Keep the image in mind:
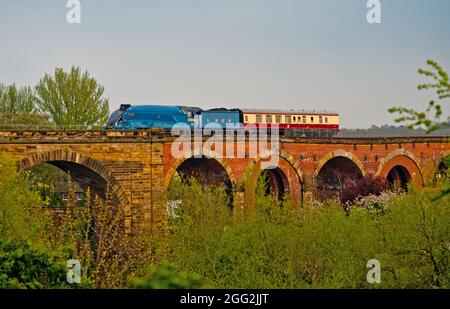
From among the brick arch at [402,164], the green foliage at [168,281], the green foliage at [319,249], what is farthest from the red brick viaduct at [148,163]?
the green foliage at [168,281]

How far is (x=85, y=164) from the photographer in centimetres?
3784

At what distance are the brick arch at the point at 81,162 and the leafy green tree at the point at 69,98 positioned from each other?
70.5ft

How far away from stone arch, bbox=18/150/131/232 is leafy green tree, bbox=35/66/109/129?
21496mm

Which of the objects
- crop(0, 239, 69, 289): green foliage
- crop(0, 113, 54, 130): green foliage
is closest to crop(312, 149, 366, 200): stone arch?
crop(0, 113, 54, 130): green foliage

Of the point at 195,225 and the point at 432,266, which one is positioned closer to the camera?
the point at 432,266

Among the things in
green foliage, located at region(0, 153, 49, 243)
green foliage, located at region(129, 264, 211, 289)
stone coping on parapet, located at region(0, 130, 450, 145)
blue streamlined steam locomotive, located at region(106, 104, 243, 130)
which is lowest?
green foliage, located at region(129, 264, 211, 289)

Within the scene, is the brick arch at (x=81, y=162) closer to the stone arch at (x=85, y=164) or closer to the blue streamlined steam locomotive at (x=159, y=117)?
the stone arch at (x=85, y=164)

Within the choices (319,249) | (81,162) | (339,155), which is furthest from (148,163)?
(339,155)

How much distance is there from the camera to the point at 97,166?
38.1 m

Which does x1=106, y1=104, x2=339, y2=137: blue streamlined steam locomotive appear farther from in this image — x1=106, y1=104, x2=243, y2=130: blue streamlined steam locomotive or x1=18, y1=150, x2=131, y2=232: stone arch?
x1=18, y1=150, x2=131, y2=232: stone arch

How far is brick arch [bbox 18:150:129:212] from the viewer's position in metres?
36.2
